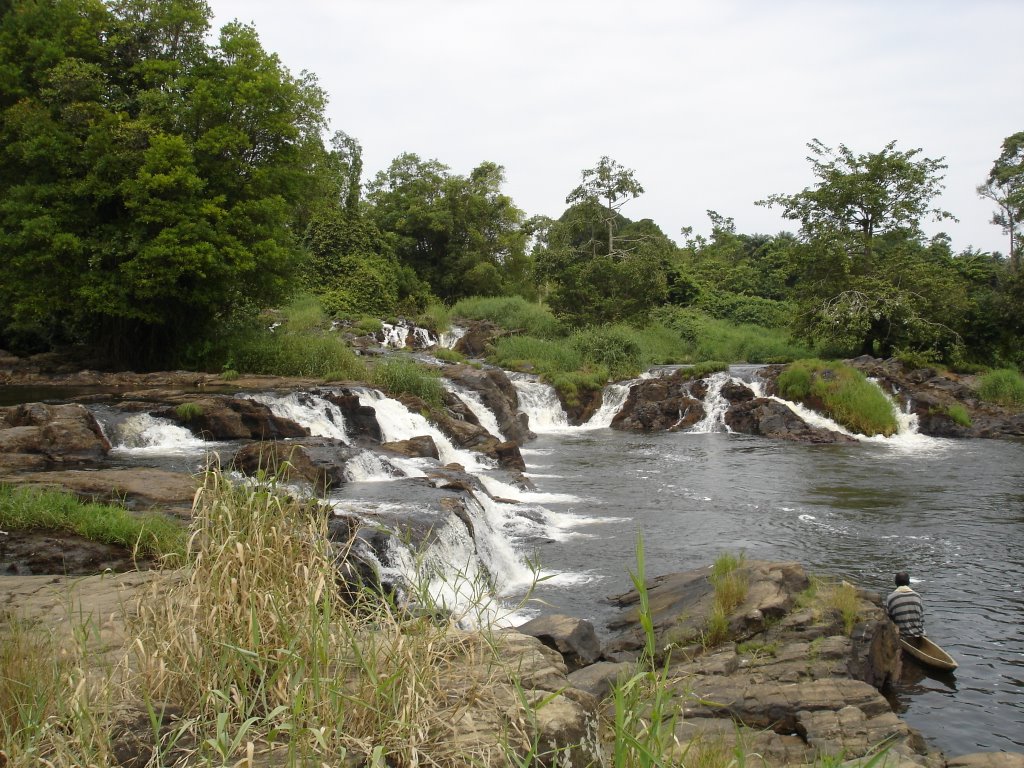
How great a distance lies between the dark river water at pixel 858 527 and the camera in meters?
6.70

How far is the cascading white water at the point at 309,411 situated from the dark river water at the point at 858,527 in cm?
428

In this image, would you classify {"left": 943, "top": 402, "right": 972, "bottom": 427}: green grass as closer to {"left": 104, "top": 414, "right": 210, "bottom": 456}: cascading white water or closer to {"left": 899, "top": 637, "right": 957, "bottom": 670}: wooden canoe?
{"left": 899, "top": 637, "right": 957, "bottom": 670}: wooden canoe

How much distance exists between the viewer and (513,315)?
34594mm

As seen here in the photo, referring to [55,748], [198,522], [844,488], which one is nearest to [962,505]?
[844,488]

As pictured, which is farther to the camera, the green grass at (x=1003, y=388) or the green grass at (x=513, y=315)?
the green grass at (x=513, y=315)

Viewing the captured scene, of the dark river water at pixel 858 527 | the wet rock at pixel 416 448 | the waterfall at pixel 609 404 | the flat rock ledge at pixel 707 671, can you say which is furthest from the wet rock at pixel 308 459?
the waterfall at pixel 609 404

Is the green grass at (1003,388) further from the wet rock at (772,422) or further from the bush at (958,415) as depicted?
the wet rock at (772,422)

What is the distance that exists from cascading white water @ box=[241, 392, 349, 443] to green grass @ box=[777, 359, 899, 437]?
13.4 metres

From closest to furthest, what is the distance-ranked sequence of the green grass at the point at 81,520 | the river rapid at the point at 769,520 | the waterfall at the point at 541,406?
the river rapid at the point at 769,520 → the green grass at the point at 81,520 → the waterfall at the point at 541,406

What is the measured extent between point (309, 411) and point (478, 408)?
18.7 feet

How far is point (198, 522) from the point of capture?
151 inches

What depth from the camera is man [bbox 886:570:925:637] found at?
7.13 m

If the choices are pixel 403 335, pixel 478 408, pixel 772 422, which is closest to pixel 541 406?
pixel 478 408

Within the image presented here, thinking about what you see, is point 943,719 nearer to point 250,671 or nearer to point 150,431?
point 250,671
